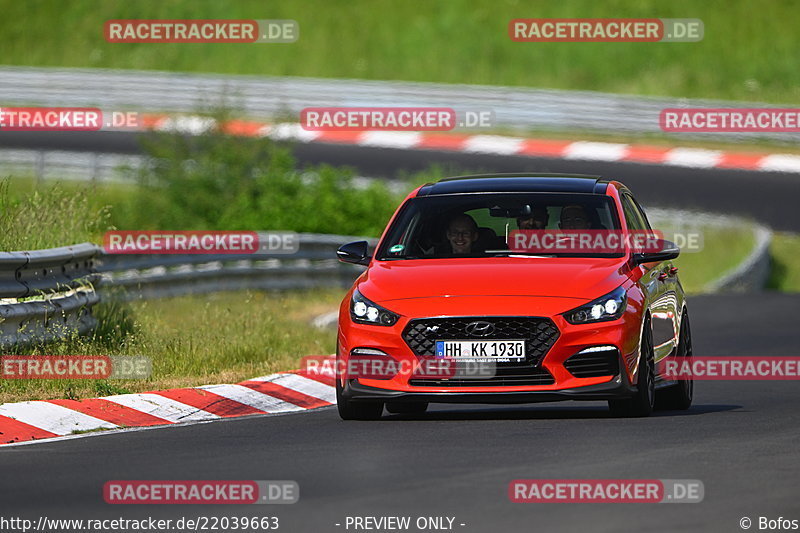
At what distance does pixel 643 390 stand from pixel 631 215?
72.0 inches

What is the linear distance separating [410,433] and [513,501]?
2825mm

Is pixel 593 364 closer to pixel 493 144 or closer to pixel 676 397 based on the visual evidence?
pixel 676 397

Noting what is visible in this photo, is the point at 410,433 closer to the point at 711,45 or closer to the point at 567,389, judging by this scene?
the point at 567,389

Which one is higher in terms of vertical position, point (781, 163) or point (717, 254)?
point (781, 163)

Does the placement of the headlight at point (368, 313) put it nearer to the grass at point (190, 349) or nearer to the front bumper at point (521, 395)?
the front bumper at point (521, 395)

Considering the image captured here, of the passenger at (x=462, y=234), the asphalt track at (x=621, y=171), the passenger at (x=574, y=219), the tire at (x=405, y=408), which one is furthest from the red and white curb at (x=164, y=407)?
the asphalt track at (x=621, y=171)

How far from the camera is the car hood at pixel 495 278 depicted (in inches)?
453

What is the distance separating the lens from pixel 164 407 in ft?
40.5

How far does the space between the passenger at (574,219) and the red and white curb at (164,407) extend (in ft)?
7.71

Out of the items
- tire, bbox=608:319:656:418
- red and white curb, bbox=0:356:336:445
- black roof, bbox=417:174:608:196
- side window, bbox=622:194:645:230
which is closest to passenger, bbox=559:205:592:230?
black roof, bbox=417:174:608:196

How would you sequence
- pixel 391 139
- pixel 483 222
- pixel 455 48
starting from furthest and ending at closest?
pixel 455 48 < pixel 391 139 < pixel 483 222

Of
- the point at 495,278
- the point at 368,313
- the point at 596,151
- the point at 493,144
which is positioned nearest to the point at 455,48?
the point at 493,144

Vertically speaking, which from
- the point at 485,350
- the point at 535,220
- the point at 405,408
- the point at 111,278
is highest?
the point at 535,220

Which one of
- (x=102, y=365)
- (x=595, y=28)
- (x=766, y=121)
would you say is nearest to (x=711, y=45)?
(x=595, y=28)
